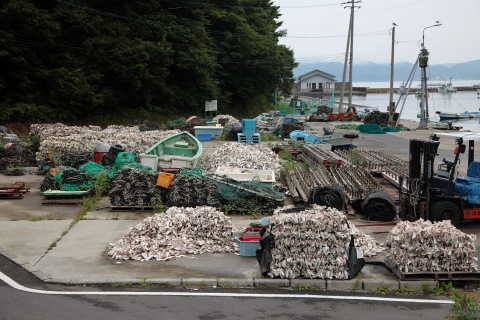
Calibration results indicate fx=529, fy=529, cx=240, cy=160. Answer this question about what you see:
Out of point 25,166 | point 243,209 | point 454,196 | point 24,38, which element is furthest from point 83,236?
point 24,38

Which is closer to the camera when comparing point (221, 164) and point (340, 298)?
point (340, 298)

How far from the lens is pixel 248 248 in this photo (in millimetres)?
10289

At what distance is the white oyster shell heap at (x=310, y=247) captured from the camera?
9.05 metres

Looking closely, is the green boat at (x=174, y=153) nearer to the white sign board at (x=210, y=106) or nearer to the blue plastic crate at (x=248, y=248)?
the blue plastic crate at (x=248, y=248)

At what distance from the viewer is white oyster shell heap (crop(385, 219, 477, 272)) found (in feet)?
29.5

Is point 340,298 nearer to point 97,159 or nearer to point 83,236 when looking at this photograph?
point 83,236

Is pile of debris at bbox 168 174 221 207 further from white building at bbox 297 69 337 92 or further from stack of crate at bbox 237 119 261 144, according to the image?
white building at bbox 297 69 337 92

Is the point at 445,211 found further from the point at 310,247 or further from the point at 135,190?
the point at 135,190

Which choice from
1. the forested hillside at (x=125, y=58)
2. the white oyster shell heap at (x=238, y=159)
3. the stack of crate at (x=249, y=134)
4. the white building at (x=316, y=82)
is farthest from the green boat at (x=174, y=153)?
the white building at (x=316, y=82)

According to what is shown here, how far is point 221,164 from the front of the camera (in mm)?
19609

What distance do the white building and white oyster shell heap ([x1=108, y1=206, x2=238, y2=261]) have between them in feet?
348

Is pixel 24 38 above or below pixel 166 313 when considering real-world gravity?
above

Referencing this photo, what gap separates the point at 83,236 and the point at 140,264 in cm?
257

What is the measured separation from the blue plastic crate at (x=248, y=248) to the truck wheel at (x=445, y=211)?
467 cm
